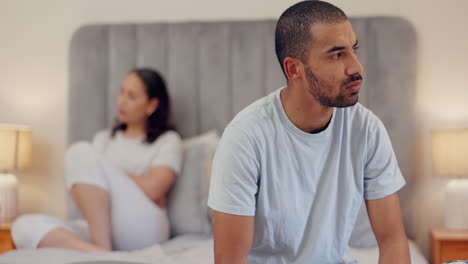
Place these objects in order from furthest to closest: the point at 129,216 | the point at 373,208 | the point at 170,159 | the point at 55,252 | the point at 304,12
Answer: the point at 170,159 < the point at 129,216 < the point at 55,252 < the point at 373,208 < the point at 304,12

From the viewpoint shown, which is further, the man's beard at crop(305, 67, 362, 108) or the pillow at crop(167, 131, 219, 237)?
the pillow at crop(167, 131, 219, 237)

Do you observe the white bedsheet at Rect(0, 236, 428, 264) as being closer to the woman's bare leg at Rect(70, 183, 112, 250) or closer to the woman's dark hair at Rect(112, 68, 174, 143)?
the woman's bare leg at Rect(70, 183, 112, 250)

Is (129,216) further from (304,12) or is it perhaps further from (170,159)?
(304,12)

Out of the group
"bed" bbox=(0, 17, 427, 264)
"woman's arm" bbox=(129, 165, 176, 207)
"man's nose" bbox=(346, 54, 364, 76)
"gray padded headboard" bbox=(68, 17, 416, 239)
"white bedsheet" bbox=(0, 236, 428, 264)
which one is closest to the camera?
"man's nose" bbox=(346, 54, 364, 76)

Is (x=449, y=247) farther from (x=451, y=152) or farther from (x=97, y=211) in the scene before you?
(x=97, y=211)

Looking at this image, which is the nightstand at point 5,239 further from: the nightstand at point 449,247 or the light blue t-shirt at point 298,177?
the nightstand at point 449,247

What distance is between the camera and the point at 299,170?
1.27 meters

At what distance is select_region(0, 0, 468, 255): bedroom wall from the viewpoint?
8.23 ft

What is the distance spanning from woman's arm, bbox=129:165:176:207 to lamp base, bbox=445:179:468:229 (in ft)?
3.50

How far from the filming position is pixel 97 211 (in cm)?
206

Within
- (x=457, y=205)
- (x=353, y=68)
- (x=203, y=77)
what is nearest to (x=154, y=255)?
A: (x=203, y=77)

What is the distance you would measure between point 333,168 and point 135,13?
5.67 ft

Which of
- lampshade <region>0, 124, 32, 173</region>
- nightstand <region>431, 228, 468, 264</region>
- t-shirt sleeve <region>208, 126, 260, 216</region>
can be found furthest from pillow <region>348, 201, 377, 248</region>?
lampshade <region>0, 124, 32, 173</region>

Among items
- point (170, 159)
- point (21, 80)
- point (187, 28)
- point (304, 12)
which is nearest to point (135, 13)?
point (187, 28)
